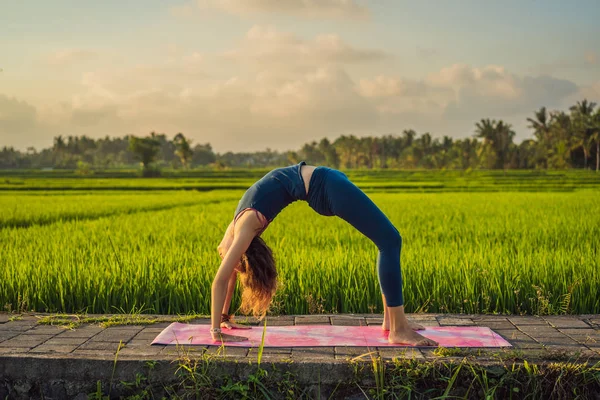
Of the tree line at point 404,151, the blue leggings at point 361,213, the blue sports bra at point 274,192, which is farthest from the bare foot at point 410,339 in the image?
the tree line at point 404,151

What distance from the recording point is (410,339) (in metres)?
2.93

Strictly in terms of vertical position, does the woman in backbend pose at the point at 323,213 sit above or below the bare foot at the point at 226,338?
above

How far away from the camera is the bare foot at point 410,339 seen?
9.57ft

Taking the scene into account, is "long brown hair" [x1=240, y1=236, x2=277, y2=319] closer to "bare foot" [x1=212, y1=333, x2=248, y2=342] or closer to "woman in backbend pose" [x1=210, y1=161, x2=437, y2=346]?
"woman in backbend pose" [x1=210, y1=161, x2=437, y2=346]

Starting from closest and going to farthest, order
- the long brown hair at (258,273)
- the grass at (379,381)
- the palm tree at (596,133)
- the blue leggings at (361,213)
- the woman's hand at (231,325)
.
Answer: the grass at (379,381) → the blue leggings at (361,213) → the long brown hair at (258,273) → the woman's hand at (231,325) → the palm tree at (596,133)

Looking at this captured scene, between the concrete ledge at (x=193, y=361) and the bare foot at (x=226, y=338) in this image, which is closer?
the concrete ledge at (x=193, y=361)

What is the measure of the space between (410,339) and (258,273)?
0.86 metres

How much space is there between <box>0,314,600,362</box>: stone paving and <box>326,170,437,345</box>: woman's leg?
109 millimetres

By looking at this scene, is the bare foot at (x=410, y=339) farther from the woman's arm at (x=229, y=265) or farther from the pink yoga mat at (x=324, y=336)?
the woman's arm at (x=229, y=265)

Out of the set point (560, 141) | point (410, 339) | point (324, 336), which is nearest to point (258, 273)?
point (324, 336)

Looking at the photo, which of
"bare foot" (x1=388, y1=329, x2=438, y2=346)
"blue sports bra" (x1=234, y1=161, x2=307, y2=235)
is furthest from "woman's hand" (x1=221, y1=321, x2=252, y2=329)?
"bare foot" (x1=388, y1=329, x2=438, y2=346)

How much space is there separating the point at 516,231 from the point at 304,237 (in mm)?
3217

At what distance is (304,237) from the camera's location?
7.79 meters

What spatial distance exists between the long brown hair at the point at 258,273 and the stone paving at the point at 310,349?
37cm
